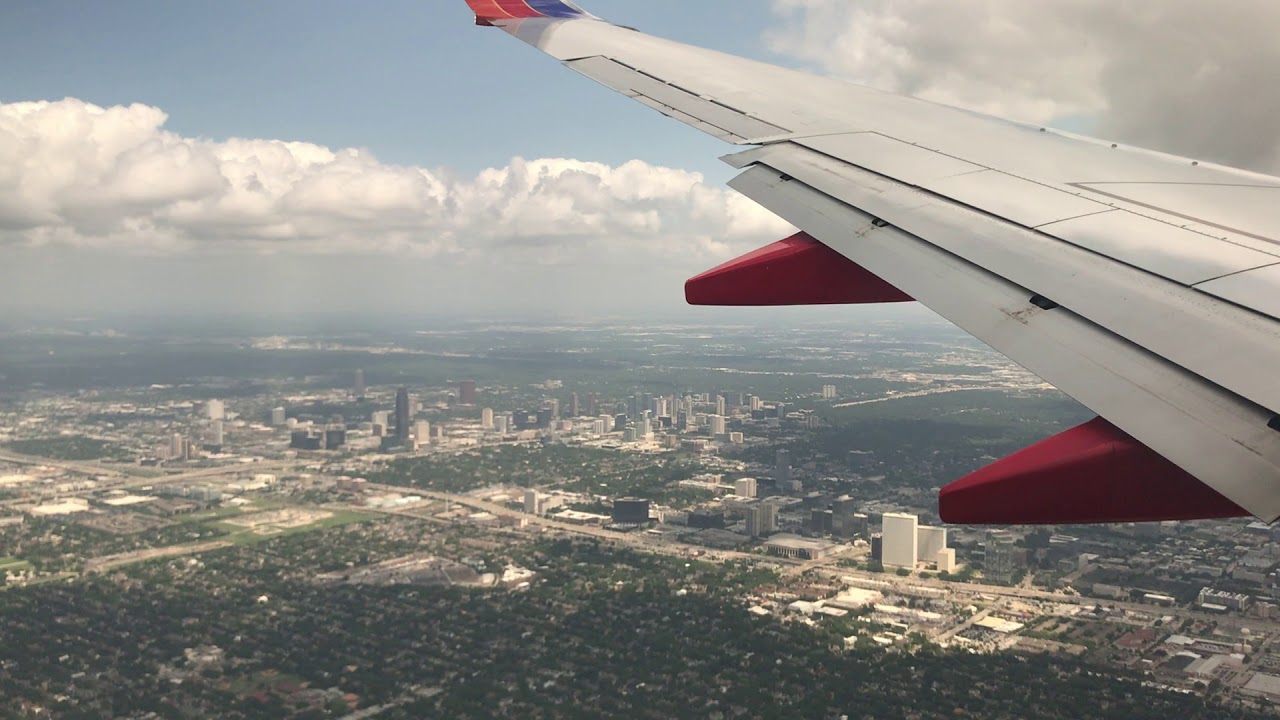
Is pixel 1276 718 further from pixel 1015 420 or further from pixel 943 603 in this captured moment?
pixel 1015 420

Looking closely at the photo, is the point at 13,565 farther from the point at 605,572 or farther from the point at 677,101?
the point at 677,101

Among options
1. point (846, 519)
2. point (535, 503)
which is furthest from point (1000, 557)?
point (535, 503)

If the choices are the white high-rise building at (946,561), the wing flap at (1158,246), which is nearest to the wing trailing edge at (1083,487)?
the wing flap at (1158,246)

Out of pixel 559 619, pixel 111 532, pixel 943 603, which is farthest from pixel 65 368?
pixel 943 603

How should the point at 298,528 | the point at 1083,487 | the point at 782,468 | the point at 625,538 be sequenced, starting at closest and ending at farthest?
the point at 1083,487
the point at 625,538
the point at 298,528
the point at 782,468

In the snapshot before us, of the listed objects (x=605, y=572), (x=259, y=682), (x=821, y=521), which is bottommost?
(x=259, y=682)

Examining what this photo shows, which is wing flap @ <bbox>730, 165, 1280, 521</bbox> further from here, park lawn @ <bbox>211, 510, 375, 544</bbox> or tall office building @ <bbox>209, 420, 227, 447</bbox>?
tall office building @ <bbox>209, 420, 227, 447</bbox>

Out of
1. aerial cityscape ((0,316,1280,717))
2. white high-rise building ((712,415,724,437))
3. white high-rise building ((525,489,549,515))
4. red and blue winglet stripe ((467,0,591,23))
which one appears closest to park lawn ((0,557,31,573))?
aerial cityscape ((0,316,1280,717))
